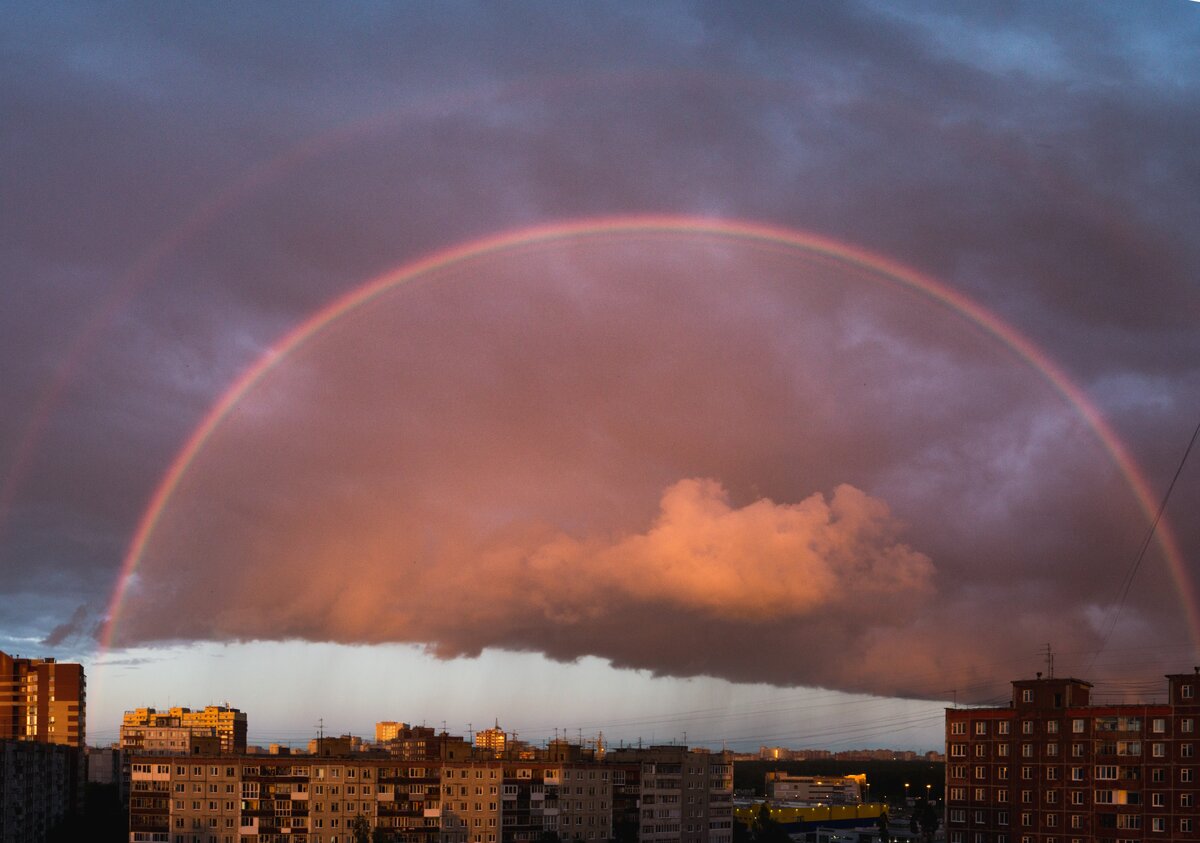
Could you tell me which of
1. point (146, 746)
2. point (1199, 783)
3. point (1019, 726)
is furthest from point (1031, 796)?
point (146, 746)

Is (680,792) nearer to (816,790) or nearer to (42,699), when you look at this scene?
(816,790)

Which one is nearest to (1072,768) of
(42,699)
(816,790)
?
(816,790)

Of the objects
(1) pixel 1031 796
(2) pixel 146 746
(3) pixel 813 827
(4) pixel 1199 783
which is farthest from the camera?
(2) pixel 146 746

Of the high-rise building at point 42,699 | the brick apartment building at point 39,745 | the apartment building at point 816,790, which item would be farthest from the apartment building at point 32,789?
the apartment building at point 816,790

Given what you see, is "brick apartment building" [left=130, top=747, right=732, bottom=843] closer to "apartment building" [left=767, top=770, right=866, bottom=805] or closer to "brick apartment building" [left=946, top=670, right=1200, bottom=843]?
"brick apartment building" [left=946, top=670, right=1200, bottom=843]

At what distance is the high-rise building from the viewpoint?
96000mm

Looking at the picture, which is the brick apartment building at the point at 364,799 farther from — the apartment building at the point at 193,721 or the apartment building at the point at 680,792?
the apartment building at the point at 193,721

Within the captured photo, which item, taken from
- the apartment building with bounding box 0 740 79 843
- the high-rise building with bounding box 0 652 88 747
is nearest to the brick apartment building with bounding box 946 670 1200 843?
the apartment building with bounding box 0 740 79 843

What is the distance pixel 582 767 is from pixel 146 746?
65.6 metres

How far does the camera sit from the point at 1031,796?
47000mm

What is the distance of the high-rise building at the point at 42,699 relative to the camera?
315 ft

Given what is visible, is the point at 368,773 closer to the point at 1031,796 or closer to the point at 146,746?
the point at 1031,796

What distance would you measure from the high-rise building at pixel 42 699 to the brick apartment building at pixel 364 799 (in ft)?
160

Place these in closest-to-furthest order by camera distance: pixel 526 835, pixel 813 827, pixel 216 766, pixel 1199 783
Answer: pixel 1199 783 → pixel 216 766 → pixel 526 835 → pixel 813 827
